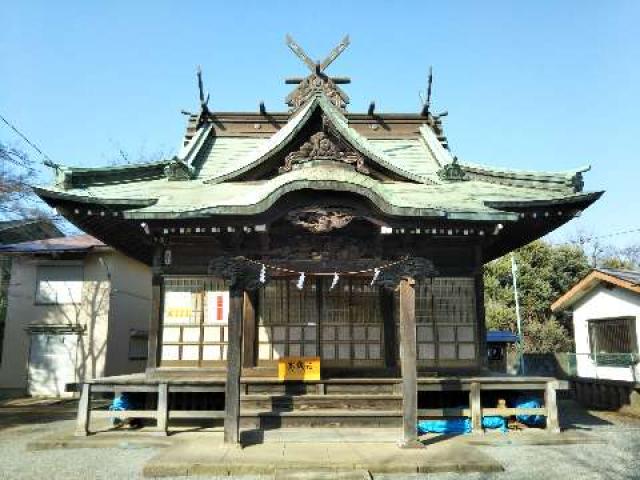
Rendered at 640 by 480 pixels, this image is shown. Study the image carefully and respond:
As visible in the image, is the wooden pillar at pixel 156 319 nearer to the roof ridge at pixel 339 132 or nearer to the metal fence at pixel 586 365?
the roof ridge at pixel 339 132

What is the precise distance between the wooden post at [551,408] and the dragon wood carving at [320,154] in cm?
624

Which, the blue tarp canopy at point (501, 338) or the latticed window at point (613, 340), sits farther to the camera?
the blue tarp canopy at point (501, 338)

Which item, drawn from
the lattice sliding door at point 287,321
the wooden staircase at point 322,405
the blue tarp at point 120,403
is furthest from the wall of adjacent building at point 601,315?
the blue tarp at point 120,403

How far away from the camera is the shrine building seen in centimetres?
1040

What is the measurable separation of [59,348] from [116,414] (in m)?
Result: 13.2

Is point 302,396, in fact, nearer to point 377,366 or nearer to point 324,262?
point 377,366

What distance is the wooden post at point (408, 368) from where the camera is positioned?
9.59 m

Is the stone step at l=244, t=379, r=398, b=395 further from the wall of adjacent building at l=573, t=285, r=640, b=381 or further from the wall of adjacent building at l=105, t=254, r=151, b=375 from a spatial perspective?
the wall of adjacent building at l=105, t=254, r=151, b=375

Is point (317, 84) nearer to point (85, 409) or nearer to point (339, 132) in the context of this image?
point (339, 132)

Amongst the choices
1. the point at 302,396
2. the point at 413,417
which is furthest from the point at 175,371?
the point at 413,417

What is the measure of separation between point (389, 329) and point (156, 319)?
5.44m

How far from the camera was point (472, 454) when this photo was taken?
9.04 m

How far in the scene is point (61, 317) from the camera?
73.8 ft

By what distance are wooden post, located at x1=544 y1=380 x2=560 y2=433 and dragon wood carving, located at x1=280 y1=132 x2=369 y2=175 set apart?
624 cm
